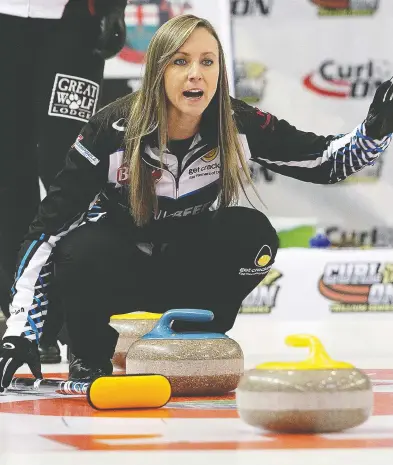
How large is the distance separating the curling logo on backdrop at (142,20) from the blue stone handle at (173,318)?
338cm

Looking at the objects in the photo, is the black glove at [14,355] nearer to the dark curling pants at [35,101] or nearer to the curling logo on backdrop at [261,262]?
the curling logo on backdrop at [261,262]

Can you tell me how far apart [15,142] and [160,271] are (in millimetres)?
830

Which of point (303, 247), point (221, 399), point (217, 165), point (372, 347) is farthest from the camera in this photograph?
point (303, 247)

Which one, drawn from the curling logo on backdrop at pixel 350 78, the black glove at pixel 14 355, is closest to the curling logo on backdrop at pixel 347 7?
Result: the curling logo on backdrop at pixel 350 78

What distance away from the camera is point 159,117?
2486 millimetres

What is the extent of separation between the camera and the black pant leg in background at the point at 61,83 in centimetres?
325

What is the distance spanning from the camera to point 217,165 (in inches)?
102

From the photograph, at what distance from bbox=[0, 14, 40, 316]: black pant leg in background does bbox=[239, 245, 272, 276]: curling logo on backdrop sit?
0.98 m

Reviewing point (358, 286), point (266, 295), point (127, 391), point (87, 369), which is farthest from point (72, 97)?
point (358, 286)

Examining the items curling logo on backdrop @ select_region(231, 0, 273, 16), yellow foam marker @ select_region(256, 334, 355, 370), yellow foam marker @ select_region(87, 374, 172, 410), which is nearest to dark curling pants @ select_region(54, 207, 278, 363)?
yellow foam marker @ select_region(87, 374, 172, 410)

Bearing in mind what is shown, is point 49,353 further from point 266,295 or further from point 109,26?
point 266,295

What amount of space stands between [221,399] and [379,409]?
1.27 feet

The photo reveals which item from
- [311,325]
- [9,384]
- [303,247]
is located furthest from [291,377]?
[303,247]

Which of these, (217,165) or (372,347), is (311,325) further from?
(217,165)
